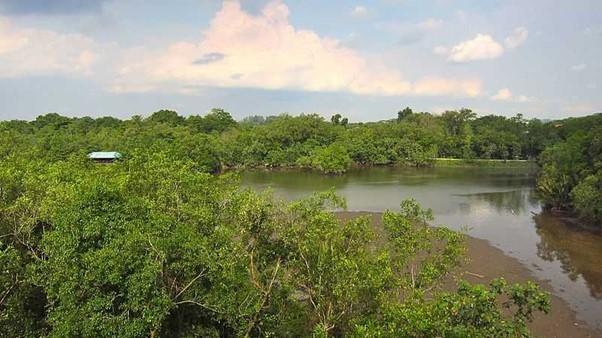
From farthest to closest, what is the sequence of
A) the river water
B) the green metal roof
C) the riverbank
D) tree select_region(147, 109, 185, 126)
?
tree select_region(147, 109, 185, 126), the green metal roof, the river water, the riverbank

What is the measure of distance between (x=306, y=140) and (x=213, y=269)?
80413mm

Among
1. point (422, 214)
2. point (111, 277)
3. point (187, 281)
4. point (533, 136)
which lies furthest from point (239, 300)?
point (533, 136)

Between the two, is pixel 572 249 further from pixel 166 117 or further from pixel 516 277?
pixel 166 117

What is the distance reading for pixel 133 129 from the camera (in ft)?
277

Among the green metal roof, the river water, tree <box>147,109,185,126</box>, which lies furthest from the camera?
tree <box>147,109,185,126</box>

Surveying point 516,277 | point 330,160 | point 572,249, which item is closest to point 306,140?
point 330,160

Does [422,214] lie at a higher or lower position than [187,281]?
higher

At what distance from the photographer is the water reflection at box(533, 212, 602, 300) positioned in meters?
28.3

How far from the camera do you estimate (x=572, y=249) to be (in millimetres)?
33594

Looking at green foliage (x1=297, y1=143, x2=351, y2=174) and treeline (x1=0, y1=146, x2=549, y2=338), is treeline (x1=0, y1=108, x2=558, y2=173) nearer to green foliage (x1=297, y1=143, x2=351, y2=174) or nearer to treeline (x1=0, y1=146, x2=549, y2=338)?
green foliage (x1=297, y1=143, x2=351, y2=174)

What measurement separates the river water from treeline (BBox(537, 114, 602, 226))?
1.72m

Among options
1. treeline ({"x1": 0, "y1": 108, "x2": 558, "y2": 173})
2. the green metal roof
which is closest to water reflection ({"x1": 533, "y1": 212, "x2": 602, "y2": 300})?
treeline ({"x1": 0, "y1": 108, "x2": 558, "y2": 173})

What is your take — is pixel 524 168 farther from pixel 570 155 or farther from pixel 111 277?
pixel 111 277

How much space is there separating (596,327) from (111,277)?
20.8 m
